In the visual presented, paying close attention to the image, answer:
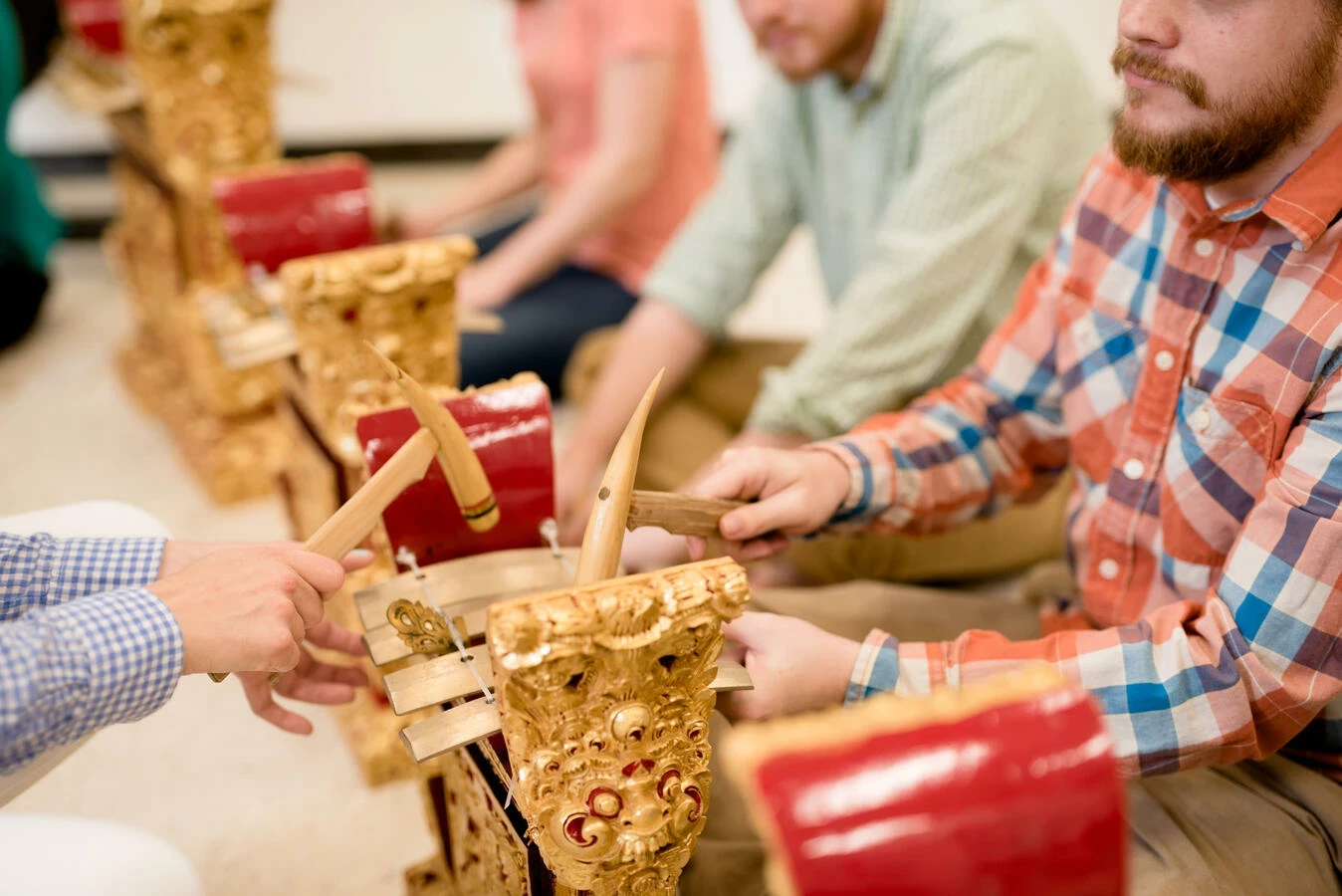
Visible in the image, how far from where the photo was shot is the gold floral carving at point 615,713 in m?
0.68

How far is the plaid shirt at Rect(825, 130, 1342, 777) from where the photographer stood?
0.82 metres

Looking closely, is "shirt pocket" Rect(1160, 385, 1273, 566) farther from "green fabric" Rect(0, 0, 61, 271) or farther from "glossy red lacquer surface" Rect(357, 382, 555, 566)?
"green fabric" Rect(0, 0, 61, 271)

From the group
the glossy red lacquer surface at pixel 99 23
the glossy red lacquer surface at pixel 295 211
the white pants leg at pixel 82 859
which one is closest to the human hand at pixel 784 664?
→ the white pants leg at pixel 82 859

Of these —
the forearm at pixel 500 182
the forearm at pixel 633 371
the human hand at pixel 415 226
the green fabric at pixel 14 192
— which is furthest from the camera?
the green fabric at pixel 14 192

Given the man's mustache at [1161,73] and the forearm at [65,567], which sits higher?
the man's mustache at [1161,73]

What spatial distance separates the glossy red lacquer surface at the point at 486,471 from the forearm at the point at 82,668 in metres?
0.23

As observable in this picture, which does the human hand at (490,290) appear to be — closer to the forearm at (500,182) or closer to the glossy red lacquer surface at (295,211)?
the forearm at (500,182)

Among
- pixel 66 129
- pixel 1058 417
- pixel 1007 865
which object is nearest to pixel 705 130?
pixel 1058 417

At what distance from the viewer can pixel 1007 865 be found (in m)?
0.52

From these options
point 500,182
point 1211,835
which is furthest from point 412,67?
point 1211,835

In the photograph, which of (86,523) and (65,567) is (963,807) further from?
(86,523)

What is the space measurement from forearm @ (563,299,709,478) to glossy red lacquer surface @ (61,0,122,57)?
1.46m

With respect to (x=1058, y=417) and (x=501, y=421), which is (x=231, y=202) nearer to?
(x=501, y=421)

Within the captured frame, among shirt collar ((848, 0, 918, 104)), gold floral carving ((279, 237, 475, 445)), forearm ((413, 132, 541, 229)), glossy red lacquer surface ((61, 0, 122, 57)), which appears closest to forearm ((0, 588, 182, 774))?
gold floral carving ((279, 237, 475, 445))
